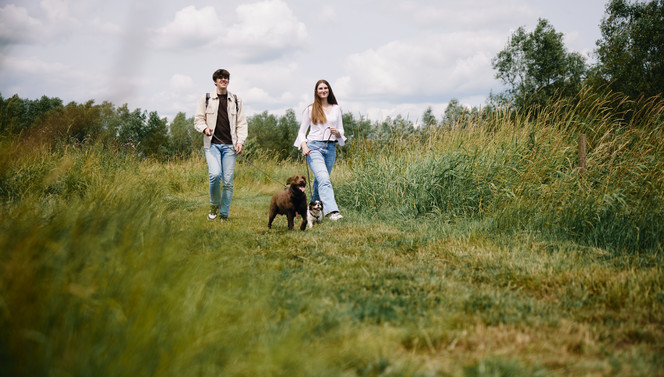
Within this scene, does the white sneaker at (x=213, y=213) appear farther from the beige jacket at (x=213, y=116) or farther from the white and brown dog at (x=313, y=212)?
the white and brown dog at (x=313, y=212)

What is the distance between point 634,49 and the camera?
2980cm

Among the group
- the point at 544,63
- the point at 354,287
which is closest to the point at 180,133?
the point at 544,63

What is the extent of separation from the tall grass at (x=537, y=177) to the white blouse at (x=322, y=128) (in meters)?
1.41

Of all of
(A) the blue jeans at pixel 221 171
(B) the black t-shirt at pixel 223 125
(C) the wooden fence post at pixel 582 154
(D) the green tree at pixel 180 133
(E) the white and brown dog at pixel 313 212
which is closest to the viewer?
(C) the wooden fence post at pixel 582 154

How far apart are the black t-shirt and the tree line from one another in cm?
91

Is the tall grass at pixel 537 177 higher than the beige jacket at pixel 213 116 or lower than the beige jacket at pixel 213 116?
lower

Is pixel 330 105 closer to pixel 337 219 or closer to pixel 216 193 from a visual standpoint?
pixel 337 219

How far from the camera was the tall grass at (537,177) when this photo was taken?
180 inches

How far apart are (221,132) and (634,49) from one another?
34659 mm

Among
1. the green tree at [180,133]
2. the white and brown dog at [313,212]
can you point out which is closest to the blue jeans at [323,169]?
the white and brown dog at [313,212]

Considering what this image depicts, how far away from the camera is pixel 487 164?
20.4 ft

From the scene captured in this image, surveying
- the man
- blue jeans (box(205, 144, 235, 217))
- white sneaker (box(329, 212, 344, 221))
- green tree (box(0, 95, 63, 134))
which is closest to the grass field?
green tree (box(0, 95, 63, 134))

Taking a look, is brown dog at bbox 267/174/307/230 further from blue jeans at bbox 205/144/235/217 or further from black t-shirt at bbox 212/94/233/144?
black t-shirt at bbox 212/94/233/144

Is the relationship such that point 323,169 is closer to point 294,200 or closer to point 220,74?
point 294,200
